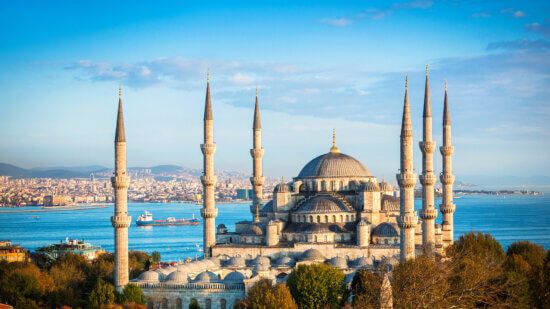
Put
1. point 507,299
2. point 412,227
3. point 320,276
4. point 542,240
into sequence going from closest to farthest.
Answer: point 507,299, point 320,276, point 412,227, point 542,240

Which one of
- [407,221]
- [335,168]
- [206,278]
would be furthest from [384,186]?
[206,278]

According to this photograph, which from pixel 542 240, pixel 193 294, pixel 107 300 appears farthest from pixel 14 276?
pixel 542 240

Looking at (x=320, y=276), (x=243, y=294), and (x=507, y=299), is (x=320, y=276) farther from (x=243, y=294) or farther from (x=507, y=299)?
(x=507, y=299)

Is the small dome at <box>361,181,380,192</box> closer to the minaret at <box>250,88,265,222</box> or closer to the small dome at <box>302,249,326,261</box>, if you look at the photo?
the small dome at <box>302,249,326,261</box>

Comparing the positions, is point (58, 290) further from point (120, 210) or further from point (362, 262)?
point (362, 262)

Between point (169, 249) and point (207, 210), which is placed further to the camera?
point (169, 249)
